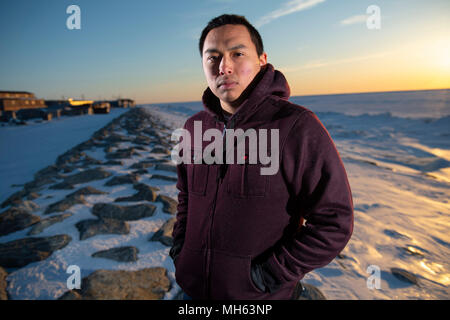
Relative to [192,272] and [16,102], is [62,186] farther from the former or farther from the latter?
[16,102]

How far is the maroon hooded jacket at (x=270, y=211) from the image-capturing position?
109cm

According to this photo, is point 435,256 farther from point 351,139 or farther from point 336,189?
point 351,139

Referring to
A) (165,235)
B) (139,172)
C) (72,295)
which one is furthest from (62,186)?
(72,295)

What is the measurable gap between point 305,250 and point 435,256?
388 cm

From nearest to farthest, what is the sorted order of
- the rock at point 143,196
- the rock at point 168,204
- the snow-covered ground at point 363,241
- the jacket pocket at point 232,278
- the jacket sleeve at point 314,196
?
the jacket sleeve at point 314,196 → the jacket pocket at point 232,278 → the snow-covered ground at point 363,241 → the rock at point 168,204 → the rock at point 143,196

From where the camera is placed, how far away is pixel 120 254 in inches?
117

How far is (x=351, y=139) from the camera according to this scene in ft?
55.0

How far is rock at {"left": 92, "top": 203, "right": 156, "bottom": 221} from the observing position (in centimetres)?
391

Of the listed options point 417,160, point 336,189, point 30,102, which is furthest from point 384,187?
point 30,102

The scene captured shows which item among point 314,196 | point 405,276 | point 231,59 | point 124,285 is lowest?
point 405,276

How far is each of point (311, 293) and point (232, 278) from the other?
179 cm

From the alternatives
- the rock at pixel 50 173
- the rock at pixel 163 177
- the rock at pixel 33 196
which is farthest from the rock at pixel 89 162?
the rock at pixel 163 177

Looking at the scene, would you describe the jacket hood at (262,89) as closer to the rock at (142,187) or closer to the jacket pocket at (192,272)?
the jacket pocket at (192,272)

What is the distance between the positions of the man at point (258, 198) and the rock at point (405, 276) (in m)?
2.55
